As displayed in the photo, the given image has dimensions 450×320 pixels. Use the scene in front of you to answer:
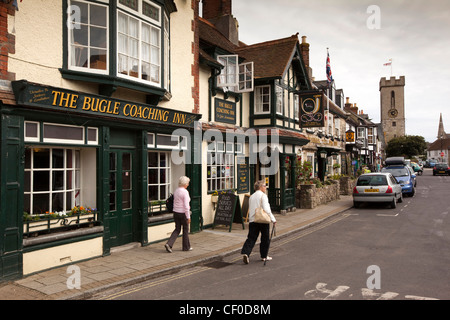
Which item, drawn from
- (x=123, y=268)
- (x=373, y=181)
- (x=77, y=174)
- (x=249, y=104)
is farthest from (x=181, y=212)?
(x=373, y=181)

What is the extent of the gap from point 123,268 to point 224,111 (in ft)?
24.3

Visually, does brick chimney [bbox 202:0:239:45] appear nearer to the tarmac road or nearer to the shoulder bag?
the tarmac road

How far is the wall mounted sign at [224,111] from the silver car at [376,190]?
7987mm

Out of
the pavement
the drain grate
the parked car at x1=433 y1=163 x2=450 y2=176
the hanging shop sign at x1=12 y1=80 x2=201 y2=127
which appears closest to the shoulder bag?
the drain grate

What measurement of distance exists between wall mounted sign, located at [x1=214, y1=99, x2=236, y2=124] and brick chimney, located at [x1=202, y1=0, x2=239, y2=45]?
15.8 ft

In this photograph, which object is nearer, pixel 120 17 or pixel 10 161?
pixel 10 161

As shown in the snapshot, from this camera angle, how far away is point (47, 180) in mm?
7176

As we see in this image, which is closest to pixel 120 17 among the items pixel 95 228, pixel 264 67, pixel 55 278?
pixel 95 228

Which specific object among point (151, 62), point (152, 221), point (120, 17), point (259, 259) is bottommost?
point (259, 259)

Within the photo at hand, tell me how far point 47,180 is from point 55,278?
2.09 metres
